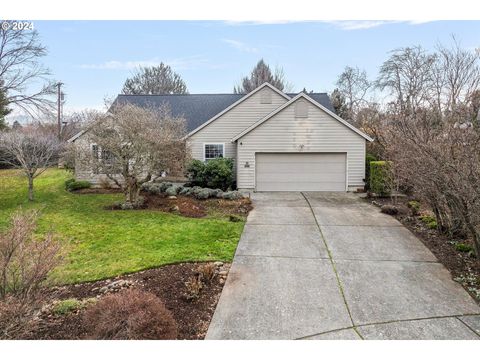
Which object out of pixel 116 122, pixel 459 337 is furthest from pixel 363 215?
pixel 116 122

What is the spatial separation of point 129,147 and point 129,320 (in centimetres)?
781

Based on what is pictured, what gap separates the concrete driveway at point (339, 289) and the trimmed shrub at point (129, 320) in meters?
0.68

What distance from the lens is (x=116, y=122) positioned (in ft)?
34.2

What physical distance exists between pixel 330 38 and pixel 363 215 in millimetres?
5345

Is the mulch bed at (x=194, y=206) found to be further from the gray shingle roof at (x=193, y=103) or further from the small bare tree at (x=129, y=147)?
the gray shingle roof at (x=193, y=103)

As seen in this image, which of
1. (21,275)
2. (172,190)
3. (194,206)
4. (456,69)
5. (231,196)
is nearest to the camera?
(21,275)

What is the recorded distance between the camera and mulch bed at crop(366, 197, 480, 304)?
5484 millimetres

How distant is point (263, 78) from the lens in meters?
35.2

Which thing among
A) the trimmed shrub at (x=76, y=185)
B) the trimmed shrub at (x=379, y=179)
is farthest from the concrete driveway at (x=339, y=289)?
the trimmed shrub at (x=76, y=185)

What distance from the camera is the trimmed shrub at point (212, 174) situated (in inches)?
551

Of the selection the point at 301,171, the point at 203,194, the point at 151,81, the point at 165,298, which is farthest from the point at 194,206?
the point at 151,81

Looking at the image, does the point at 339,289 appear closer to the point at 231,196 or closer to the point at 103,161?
the point at 231,196
